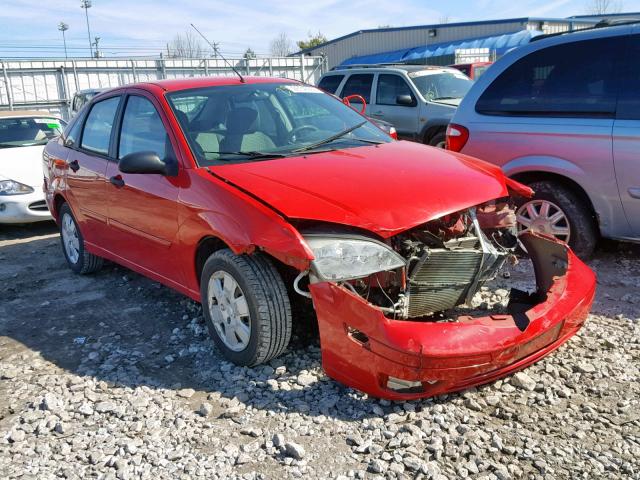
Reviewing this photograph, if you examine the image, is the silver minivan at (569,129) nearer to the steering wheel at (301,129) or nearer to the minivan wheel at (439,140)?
the steering wheel at (301,129)

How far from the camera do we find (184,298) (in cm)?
492

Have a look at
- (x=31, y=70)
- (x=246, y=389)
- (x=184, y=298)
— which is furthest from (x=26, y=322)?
(x=31, y=70)

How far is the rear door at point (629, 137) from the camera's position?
4469 mm

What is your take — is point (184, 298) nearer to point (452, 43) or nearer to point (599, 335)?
point (599, 335)

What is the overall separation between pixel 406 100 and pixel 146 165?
23.9 feet

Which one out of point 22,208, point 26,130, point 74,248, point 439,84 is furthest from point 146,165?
point 439,84

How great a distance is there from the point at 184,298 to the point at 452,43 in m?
28.0

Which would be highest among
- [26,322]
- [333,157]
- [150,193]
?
[333,157]

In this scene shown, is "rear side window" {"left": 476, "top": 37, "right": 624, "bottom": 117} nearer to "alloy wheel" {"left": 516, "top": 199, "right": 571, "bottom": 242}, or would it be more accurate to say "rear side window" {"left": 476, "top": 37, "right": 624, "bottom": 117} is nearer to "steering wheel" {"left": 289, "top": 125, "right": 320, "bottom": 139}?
"alloy wheel" {"left": 516, "top": 199, "right": 571, "bottom": 242}

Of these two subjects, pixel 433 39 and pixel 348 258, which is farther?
pixel 433 39

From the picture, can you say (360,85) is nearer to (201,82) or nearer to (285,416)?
(201,82)

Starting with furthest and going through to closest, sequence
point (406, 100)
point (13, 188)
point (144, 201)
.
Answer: point (406, 100), point (13, 188), point (144, 201)

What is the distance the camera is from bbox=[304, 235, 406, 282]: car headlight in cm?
302

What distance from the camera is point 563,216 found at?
4969mm
